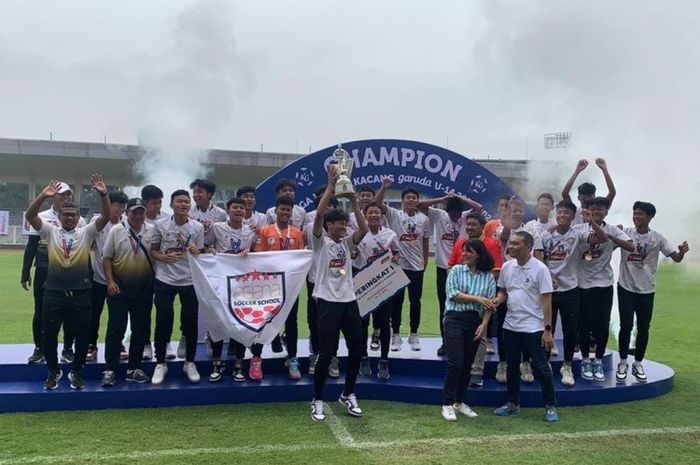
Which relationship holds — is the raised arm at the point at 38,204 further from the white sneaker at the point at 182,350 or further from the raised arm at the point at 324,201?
the raised arm at the point at 324,201

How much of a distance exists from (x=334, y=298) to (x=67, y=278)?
7.72 ft

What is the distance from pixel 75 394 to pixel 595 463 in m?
4.31

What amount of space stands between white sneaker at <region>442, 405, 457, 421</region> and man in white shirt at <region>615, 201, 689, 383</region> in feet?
6.61

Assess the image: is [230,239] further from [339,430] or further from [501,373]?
[501,373]

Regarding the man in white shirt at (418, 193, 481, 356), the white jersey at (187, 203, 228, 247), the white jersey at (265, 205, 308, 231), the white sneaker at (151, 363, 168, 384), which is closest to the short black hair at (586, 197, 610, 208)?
the man in white shirt at (418, 193, 481, 356)

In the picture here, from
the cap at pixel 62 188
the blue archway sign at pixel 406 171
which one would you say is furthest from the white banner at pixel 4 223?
the cap at pixel 62 188

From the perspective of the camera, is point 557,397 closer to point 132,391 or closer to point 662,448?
point 662,448

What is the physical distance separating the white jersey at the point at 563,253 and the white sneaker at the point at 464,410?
1.52 m

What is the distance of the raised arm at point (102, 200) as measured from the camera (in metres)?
5.16

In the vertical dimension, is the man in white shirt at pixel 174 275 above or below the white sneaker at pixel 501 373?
above

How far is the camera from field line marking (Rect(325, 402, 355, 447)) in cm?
464

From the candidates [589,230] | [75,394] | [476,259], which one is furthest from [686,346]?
[75,394]

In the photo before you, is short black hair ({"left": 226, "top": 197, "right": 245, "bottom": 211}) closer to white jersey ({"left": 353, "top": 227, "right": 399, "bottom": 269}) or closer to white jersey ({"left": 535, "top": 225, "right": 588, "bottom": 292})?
white jersey ({"left": 353, "top": 227, "right": 399, "bottom": 269})

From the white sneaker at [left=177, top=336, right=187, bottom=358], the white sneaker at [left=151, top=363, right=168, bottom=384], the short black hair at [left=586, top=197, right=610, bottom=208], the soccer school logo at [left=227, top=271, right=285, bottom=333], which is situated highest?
the short black hair at [left=586, top=197, right=610, bottom=208]
